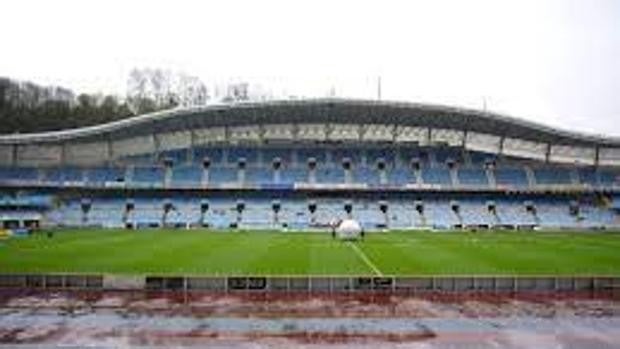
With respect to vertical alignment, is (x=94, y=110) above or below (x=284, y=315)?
above

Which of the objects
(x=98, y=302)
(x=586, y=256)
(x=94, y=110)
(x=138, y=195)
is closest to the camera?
(x=98, y=302)

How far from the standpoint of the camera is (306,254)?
1914 inches

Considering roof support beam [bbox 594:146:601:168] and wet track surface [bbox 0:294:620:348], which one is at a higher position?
roof support beam [bbox 594:146:601:168]

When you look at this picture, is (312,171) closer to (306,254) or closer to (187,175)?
(187,175)

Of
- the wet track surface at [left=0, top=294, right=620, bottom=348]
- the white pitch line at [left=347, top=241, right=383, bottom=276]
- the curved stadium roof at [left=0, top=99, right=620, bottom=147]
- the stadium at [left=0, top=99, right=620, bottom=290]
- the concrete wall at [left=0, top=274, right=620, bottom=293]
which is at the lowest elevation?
the wet track surface at [left=0, top=294, right=620, bottom=348]

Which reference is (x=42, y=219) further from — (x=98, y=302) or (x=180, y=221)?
(x=98, y=302)

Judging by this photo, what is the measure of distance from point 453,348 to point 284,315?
7.51m

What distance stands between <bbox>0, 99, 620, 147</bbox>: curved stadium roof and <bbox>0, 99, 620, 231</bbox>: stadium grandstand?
0.61 feet

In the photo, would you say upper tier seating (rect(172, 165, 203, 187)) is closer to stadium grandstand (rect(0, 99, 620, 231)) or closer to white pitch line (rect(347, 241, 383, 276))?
stadium grandstand (rect(0, 99, 620, 231))

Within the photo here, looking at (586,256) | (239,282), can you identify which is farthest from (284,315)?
(586,256)

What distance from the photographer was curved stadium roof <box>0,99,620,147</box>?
73938 mm

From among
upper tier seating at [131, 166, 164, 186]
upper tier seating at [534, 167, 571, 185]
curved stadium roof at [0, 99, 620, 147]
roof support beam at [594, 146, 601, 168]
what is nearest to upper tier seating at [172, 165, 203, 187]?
upper tier seating at [131, 166, 164, 186]

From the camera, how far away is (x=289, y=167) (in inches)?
3310

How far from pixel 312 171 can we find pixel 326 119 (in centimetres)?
586
